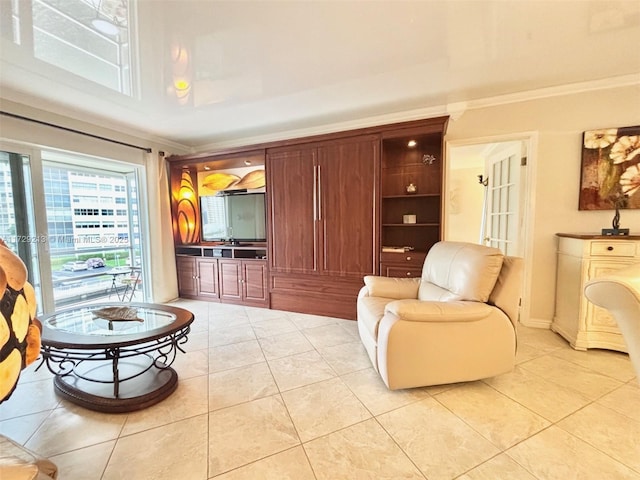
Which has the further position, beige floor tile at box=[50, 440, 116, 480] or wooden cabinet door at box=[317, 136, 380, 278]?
wooden cabinet door at box=[317, 136, 380, 278]

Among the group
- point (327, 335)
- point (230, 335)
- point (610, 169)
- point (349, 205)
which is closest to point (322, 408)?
point (327, 335)

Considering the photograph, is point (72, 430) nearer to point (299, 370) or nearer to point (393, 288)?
point (299, 370)

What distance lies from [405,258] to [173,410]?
92.4 inches

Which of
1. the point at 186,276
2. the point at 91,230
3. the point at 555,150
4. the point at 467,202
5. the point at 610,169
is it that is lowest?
the point at 186,276

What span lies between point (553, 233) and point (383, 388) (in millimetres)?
2302

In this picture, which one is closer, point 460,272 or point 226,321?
point 460,272

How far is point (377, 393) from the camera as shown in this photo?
1.78 meters

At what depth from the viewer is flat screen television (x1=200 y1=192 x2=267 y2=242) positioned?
12.6 ft

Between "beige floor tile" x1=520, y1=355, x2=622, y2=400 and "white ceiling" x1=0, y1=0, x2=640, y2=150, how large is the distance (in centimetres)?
234

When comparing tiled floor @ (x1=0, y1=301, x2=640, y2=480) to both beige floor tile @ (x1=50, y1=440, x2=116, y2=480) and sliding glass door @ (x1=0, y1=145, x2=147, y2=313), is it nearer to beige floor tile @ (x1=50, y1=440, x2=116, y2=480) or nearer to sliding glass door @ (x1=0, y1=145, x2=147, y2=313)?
beige floor tile @ (x1=50, y1=440, x2=116, y2=480)

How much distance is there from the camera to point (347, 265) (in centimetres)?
313

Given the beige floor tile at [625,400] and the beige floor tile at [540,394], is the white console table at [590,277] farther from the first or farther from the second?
the beige floor tile at [540,394]

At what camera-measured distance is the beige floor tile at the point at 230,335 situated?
2.61m

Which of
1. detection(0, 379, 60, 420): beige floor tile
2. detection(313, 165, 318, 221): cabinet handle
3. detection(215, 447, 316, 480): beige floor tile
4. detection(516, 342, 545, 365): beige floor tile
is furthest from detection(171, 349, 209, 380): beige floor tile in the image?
detection(516, 342, 545, 365): beige floor tile
